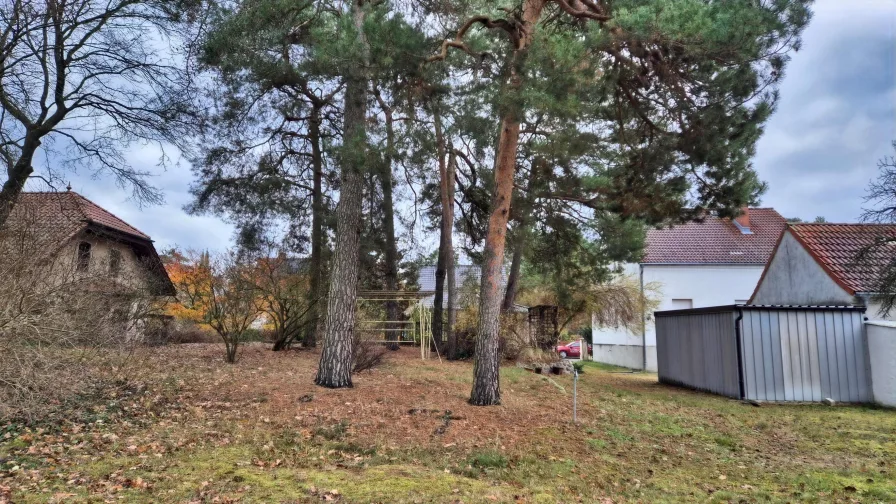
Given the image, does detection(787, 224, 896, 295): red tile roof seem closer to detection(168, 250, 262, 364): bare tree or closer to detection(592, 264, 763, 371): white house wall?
detection(592, 264, 763, 371): white house wall

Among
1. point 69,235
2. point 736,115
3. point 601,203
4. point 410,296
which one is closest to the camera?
point 69,235

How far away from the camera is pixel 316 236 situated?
17172 millimetres

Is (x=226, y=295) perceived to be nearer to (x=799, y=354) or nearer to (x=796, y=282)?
(x=799, y=354)

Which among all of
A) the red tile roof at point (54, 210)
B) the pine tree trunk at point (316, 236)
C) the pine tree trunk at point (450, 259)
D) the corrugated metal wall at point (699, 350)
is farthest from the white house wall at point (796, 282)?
the red tile roof at point (54, 210)

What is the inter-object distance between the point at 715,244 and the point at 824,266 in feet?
38.4

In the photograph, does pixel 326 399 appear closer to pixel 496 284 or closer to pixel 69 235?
pixel 496 284

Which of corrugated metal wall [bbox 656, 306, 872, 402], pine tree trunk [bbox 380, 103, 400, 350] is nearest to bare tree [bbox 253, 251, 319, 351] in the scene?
pine tree trunk [bbox 380, 103, 400, 350]

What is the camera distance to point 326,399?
8164 mm

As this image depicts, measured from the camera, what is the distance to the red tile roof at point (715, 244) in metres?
24.0

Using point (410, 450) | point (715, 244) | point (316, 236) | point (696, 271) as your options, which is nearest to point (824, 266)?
point (696, 271)

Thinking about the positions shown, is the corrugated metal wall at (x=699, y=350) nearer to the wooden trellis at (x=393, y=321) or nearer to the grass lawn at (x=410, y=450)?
the grass lawn at (x=410, y=450)

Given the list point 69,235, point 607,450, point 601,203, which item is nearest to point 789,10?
point 601,203

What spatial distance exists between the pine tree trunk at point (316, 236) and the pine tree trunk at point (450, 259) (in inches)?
161

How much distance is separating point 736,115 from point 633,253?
7.69 metres
